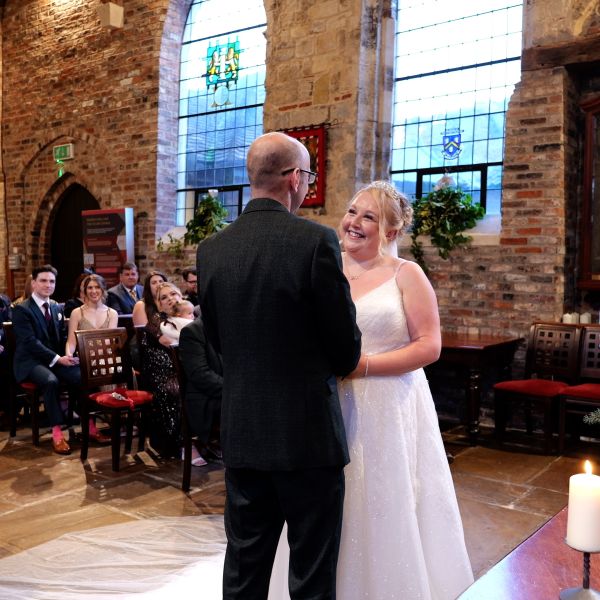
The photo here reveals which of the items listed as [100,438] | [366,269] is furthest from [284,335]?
[100,438]

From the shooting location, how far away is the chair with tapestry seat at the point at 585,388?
5.09 meters

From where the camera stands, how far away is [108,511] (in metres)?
3.91

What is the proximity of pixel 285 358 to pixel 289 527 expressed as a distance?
0.49 m

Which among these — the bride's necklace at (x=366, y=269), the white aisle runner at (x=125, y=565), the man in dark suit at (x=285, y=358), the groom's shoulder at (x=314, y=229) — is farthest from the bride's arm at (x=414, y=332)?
the white aisle runner at (x=125, y=565)

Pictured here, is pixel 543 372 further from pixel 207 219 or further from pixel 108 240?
pixel 108 240

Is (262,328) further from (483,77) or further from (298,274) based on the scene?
(483,77)

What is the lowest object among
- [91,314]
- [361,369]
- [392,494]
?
[392,494]

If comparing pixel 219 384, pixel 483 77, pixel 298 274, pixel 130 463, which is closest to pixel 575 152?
pixel 483 77

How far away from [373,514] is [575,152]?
4703 millimetres

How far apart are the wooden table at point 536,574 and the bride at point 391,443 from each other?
726 millimetres

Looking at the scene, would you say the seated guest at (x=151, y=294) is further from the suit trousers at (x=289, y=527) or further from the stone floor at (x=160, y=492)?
the suit trousers at (x=289, y=527)

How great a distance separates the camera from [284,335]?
181cm

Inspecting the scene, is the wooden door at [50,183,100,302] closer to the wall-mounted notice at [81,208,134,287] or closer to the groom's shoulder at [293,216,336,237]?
the wall-mounted notice at [81,208,134,287]

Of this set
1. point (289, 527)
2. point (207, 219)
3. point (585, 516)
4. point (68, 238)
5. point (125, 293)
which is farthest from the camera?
point (68, 238)
